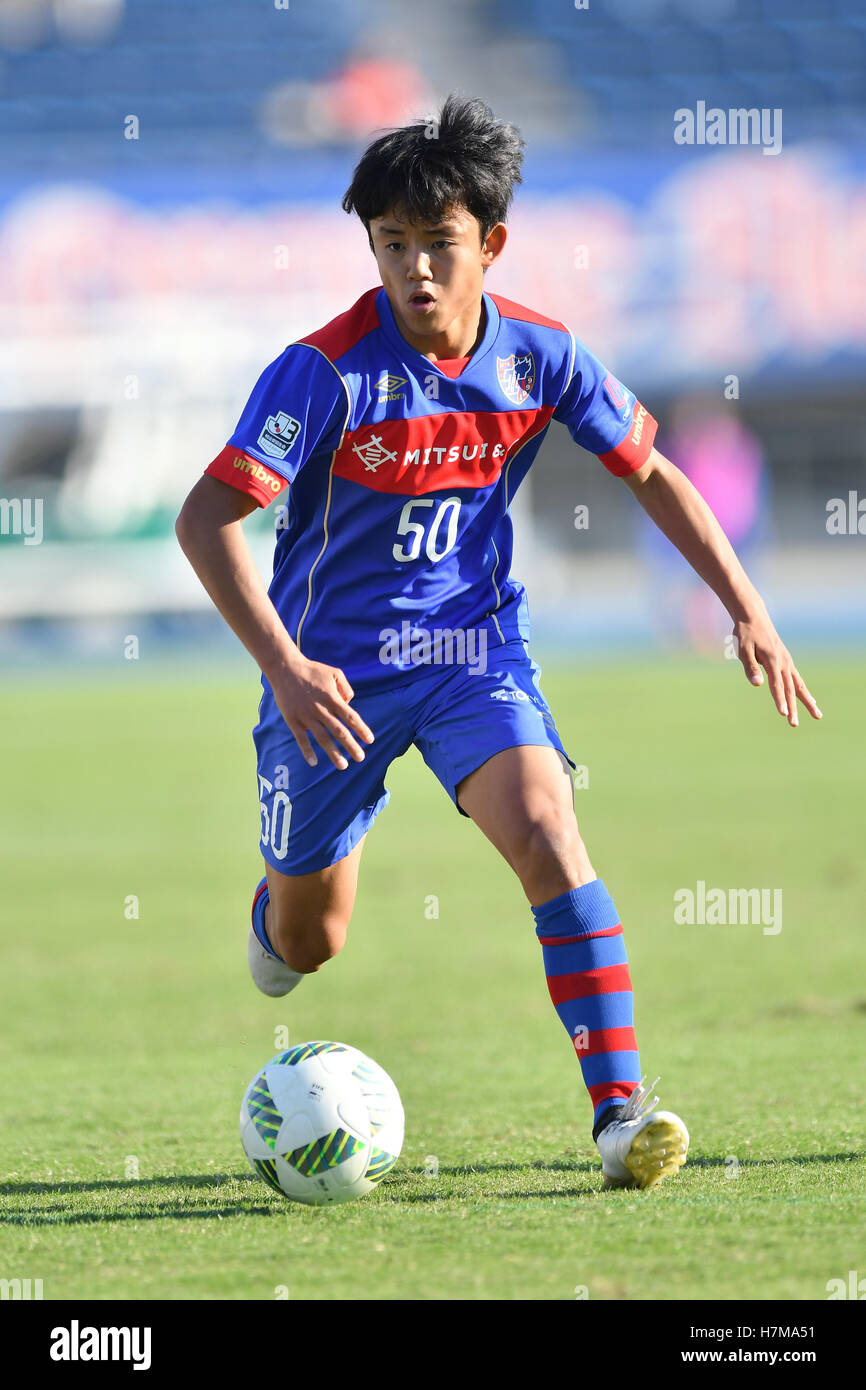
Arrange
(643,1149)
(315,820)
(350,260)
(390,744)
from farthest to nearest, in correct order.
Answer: (350,260) → (315,820) → (390,744) → (643,1149)

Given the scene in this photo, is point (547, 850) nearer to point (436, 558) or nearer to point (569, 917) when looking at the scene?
point (569, 917)

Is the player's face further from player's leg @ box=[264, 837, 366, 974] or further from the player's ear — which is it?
player's leg @ box=[264, 837, 366, 974]

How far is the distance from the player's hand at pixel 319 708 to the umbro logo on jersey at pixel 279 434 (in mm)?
509

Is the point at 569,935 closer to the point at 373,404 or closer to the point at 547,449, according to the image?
the point at 373,404

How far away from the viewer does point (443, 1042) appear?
5.69 m

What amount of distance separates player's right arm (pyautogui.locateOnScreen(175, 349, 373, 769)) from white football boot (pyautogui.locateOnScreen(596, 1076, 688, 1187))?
0.94 meters

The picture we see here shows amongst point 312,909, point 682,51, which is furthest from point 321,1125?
point 682,51

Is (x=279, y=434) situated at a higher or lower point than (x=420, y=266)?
lower

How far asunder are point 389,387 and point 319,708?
87cm

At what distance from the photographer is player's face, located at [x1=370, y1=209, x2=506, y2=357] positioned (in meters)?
3.71

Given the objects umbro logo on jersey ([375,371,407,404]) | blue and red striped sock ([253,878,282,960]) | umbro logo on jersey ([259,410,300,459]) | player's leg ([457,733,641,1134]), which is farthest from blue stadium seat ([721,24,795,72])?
player's leg ([457,733,641,1134])

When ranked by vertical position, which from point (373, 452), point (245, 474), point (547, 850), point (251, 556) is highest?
point (373, 452)

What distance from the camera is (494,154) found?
3830mm

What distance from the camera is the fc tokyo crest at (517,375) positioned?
13.0 ft
